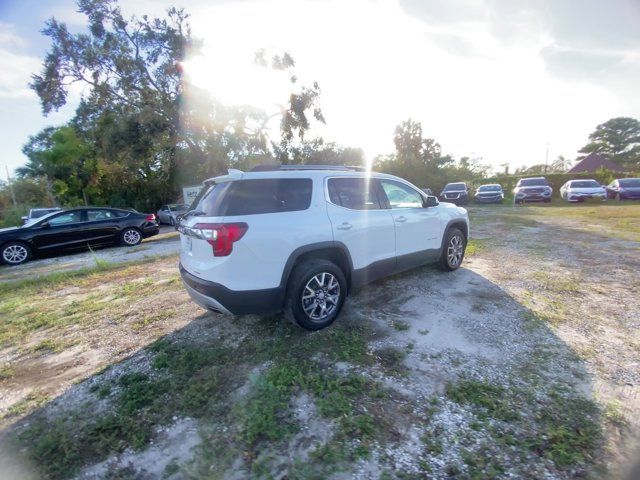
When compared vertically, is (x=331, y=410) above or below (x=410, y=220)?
below

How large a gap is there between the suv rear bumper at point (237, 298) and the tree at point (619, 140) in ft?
213

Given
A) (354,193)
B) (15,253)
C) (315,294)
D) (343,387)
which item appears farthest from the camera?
(15,253)

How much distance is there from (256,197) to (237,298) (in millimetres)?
1014

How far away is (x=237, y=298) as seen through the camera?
306 centimetres

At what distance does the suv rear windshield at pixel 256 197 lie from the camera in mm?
3118

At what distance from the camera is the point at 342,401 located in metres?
2.44

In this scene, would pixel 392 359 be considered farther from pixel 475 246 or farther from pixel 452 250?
pixel 475 246

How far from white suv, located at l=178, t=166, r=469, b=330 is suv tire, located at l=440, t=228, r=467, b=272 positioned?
1.16 m

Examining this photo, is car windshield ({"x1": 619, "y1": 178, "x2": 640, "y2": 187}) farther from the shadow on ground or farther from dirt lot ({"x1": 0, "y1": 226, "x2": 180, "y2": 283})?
dirt lot ({"x1": 0, "y1": 226, "x2": 180, "y2": 283})

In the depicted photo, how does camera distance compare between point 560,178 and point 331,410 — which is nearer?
point 331,410

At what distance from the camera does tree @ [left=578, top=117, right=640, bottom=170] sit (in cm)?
4938

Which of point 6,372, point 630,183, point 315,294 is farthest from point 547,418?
point 630,183

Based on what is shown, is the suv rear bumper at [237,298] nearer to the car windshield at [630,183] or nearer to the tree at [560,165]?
the car windshield at [630,183]

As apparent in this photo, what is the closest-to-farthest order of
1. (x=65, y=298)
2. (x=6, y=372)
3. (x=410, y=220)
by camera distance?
Result: (x=6, y=372) → (x=410, y=220) → (x=65, y=298)
